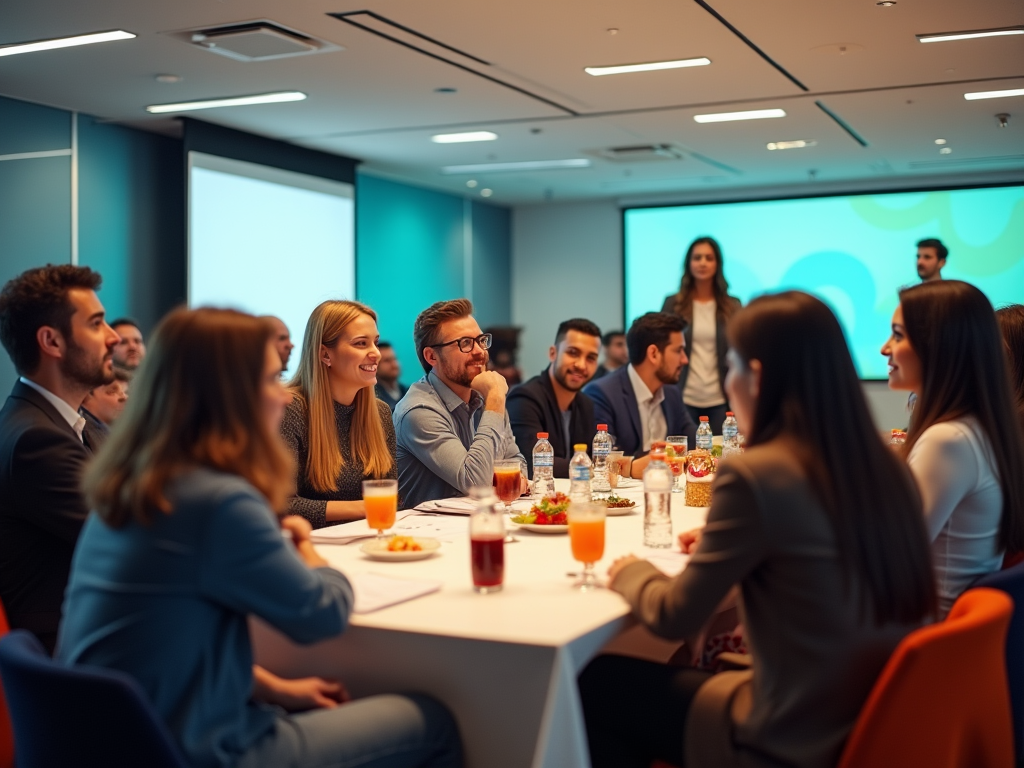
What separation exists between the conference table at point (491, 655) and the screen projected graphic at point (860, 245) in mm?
8605

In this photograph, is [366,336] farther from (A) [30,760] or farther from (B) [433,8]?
(B) [433,8]

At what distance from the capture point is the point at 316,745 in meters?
1.65

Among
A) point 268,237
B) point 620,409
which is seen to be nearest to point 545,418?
point 620,409

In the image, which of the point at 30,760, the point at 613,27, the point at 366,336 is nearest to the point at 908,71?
the point at 613,27

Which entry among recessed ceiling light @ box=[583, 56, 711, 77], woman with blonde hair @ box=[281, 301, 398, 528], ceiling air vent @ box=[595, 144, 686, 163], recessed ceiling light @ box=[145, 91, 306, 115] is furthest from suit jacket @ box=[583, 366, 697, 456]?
ceiling air vent @ box=[595, 144, 686, 163]

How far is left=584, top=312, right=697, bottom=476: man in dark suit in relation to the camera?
4.63m

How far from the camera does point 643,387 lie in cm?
471

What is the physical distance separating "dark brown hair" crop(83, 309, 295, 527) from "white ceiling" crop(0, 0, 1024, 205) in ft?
11.8

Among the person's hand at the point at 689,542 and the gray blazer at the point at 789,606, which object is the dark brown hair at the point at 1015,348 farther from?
the gray blazer at the point at 789,606

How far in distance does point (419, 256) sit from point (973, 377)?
8765 mm

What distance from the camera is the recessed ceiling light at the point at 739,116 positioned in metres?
7.39

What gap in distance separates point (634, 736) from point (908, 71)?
535cm

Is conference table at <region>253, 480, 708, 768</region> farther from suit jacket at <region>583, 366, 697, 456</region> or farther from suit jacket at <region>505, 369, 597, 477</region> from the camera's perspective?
suit jacket at <region>583, 366, 697, 456</region>

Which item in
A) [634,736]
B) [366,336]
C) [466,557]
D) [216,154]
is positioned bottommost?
[634,736]
